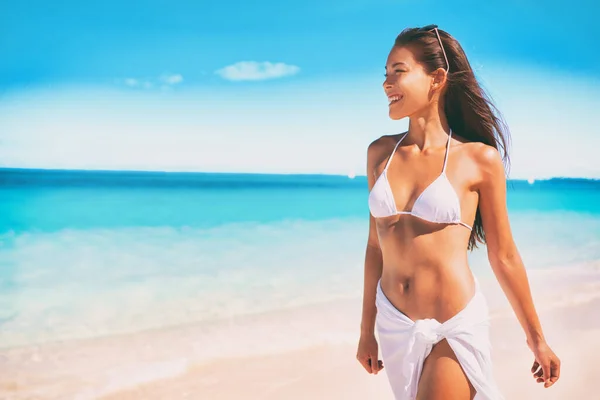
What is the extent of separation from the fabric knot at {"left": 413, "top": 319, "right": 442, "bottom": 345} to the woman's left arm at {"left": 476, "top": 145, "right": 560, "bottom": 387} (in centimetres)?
27

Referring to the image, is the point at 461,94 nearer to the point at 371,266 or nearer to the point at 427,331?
the point at 371,266

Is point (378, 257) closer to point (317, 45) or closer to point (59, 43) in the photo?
point (317, 45)

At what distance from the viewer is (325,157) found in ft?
107

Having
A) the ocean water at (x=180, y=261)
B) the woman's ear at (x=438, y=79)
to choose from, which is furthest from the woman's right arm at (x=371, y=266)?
the ocean water at (x=180, y=261)

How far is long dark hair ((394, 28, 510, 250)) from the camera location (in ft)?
6.03

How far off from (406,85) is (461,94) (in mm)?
199

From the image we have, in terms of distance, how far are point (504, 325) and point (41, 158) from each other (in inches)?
1044

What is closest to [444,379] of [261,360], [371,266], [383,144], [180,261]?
[371,266]

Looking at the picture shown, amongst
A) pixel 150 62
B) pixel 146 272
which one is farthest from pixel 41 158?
pixel 146 272

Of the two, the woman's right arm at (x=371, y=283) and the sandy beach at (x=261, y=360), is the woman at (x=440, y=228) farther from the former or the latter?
the sandy beach at (x=261, y=360)

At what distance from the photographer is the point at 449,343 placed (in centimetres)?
167

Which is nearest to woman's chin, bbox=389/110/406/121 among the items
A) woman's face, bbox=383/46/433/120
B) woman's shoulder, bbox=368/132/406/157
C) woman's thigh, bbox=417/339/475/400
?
woman's face, bbox=383/46/433/120

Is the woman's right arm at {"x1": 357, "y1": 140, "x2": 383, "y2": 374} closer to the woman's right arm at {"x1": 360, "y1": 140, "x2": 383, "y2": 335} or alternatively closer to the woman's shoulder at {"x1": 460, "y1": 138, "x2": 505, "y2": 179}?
the woman's right arm at {"x1": 360, "y1": 140, "x2": 383, "y2": 335}

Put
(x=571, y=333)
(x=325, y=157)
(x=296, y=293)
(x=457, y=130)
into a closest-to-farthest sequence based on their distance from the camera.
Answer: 1. (x=457, y=130)
2. (x=571, y=333)
3. (x=296, y=293)
4. (x=325, y=157)
